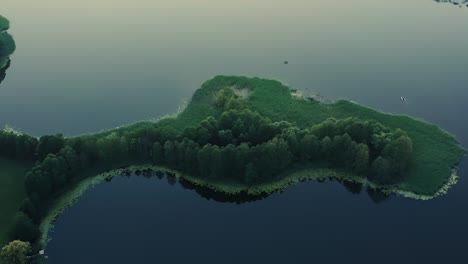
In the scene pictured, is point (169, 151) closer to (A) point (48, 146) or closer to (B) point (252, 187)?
(B) point (252, 187)

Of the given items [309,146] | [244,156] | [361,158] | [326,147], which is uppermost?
[326,147]

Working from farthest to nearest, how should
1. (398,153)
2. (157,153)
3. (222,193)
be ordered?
1. (157,153)
2. (222,193)
3. (398,153)

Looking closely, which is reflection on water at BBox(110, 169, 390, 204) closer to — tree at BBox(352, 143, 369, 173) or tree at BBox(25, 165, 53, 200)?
tree at BBox(352, 143, 369, 173)

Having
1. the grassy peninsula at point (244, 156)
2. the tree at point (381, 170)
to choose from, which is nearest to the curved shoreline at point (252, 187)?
the grassy peninsula at point (244, 156)

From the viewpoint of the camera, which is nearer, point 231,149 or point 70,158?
point 70,158

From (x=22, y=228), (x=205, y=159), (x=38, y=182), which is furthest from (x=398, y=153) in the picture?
(x=22, y=228)

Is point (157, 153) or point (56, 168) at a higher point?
point (157, 153)

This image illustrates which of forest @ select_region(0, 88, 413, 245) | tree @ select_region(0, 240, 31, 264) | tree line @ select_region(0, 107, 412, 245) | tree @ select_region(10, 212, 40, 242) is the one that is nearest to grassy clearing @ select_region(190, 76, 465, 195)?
forest @ select_region(0, 88, 413, 245)

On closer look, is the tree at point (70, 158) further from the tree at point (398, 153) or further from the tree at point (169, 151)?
the tree at point (398, 153)
